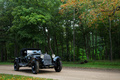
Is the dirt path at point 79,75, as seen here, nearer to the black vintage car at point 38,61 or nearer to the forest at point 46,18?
the black vintage car at point 38,61

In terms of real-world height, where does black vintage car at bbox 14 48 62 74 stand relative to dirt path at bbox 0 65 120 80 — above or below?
above

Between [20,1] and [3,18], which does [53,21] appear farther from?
[3,18]

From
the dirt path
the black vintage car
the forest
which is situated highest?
the forest

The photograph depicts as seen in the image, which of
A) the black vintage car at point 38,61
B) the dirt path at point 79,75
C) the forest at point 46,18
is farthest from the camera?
the forest at point 46,18

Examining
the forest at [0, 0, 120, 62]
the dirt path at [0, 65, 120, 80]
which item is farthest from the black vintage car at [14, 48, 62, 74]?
the forest at [0, 0, 120, 62]

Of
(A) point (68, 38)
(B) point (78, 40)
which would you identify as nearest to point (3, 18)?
(A) point (68, 38)

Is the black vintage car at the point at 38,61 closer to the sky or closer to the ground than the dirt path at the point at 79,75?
closer to the sky

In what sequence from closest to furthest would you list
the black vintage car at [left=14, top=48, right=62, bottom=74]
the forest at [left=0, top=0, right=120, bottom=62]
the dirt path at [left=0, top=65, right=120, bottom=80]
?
the dirt path at [left=0, top=65, right=120, bottom=80] < the black vintage car at [left=14, top=48, right=62, bottom=74] < the forest at [left=0, top=0, right=120, bottom=62]

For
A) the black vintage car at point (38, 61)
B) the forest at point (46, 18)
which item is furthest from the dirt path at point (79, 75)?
the forest at point (46, 18)

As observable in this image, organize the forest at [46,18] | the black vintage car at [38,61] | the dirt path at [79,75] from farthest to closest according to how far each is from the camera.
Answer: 1. the forest at [46,18]
2. the black vintage car at [38,61]
3. the dirt path at [79,75]

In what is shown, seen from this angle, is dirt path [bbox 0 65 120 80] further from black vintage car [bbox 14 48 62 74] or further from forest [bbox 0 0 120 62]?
forest [bbox 0 0 120 62]

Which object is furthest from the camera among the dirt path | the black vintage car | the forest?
the forest

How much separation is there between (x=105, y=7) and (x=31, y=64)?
9.25m

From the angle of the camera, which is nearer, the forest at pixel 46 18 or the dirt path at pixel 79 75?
the dirt path at pixel 79 75
